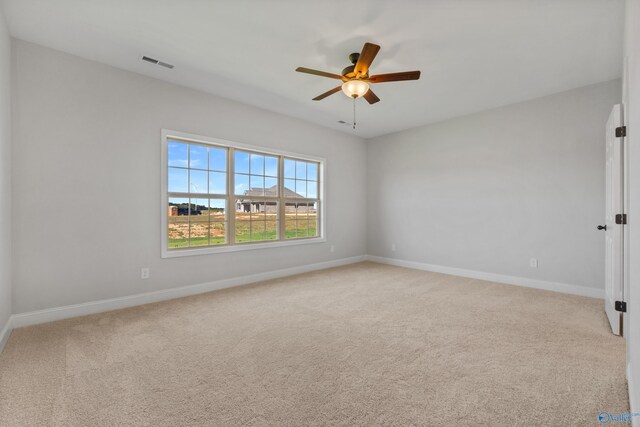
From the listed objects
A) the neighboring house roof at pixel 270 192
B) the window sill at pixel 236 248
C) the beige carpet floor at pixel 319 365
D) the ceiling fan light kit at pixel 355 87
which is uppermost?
the ceiling fan light kit at pixel 355 87

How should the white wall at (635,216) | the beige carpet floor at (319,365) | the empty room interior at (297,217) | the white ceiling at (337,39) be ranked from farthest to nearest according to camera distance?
the white ceiling at (337,39)
the empty room interior at (297,217)
the beige carpet floor at (319,365)
the white wall at (635,216)

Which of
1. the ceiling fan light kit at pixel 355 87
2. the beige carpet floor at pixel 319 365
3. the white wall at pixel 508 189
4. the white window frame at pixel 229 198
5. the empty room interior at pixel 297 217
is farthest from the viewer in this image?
the white wall at pixel 508 189

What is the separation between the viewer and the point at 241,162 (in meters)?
4.57

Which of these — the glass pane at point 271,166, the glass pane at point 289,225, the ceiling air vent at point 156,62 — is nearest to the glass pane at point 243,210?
the glass pane at point 271,166

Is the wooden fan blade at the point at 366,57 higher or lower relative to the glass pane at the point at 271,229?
higher

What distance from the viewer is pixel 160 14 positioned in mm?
2457

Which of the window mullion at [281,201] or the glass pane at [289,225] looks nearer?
the window mullion at [281,201]

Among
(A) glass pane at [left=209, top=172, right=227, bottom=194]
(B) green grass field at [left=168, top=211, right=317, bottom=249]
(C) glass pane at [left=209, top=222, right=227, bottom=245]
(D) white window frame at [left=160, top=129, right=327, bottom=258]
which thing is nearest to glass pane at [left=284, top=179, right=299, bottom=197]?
(D) white window frame at [left=160, top=129, right=327, bottom=258]

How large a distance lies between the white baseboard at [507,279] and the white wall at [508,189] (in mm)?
65

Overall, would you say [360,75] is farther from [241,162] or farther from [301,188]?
[301,188]

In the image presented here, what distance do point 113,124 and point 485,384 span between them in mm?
4302

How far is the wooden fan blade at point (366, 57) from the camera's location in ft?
7.83

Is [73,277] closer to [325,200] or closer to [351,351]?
[351,351]

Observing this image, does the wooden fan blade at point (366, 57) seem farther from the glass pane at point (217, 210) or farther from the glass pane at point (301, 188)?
the glass pane at point (301, 188)
